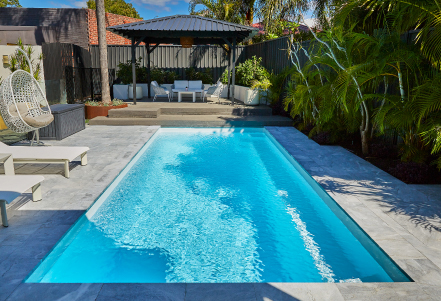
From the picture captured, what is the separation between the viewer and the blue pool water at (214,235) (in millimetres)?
3205

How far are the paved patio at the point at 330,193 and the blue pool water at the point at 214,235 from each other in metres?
0.14

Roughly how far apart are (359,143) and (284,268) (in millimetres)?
5002

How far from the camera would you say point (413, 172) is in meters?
5.06

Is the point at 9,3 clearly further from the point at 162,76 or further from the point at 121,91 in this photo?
the point at 121,91

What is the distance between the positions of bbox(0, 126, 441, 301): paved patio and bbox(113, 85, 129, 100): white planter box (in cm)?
859

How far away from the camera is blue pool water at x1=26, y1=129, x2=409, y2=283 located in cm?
321

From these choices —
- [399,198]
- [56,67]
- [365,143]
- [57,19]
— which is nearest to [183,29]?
[56,67]

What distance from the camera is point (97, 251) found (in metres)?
3.56

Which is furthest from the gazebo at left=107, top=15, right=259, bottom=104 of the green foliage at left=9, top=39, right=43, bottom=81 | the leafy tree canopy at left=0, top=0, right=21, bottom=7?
the leafy tree canopy at left=0, top=0, right=21, bottom=7

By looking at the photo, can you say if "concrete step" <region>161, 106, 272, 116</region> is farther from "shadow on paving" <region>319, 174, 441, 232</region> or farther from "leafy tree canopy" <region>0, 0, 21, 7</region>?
"leafy tree canopy" <region>0, 0, 21, 7</region>

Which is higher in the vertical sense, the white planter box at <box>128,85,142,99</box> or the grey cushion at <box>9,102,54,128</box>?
the white planter box at <box>128,85,142,99</box>

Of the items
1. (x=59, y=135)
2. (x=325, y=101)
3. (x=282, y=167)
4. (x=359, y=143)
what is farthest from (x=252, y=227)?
(x=59, y=135)

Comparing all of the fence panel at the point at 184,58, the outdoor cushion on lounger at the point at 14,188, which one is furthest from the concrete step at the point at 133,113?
the fence panel at the point at 184,58

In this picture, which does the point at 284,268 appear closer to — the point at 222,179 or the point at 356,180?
the point at 356,180
